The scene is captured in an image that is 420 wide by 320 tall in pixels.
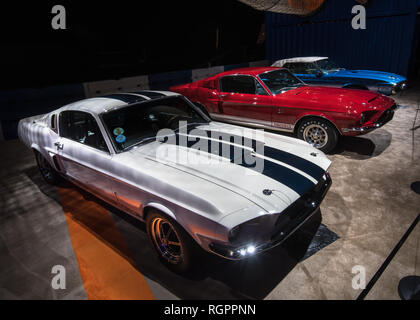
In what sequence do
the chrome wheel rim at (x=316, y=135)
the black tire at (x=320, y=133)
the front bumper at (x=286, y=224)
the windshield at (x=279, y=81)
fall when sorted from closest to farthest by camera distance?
the front bumper at (x=286, y=224) → the black tire at (x=320, y=133) → the chrome wheel rim at (x=316, y=135) → the windshield at (x=279, y=81)

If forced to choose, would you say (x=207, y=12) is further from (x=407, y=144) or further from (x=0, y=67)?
(x=407, y=144)

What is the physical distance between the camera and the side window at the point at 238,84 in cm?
545

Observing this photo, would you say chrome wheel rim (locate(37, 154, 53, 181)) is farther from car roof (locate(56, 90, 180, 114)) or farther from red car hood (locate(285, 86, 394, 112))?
red car hood (locate(285, 86, 394, 112))

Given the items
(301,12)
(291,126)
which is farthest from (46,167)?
(301,12)

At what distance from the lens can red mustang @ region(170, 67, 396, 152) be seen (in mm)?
4504

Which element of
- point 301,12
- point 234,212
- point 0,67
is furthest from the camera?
point 0,67

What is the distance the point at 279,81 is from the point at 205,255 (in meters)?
4.33

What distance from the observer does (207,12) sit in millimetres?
19625

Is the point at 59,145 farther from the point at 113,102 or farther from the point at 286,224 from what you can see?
the point at 286,224

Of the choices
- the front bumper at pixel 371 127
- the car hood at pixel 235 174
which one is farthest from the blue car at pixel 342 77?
the car hood at pixel 235 174

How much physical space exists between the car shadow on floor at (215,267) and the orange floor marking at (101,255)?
0.02 metres

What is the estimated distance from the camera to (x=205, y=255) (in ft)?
7.50

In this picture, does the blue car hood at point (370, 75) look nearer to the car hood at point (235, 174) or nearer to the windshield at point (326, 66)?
the windshield at point (326, 66)
